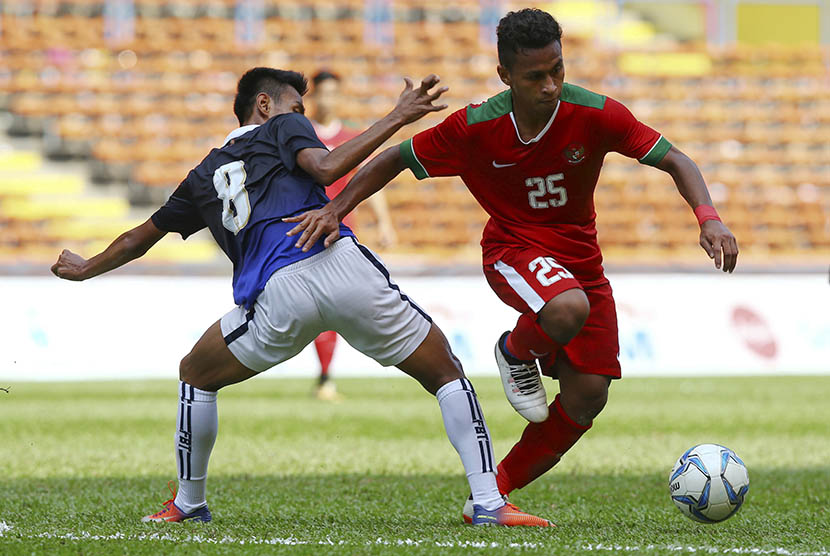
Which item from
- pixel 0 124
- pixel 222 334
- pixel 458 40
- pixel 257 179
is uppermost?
pixel 458 40

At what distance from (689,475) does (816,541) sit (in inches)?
20.0

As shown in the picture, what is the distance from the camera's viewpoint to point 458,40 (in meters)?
19.0

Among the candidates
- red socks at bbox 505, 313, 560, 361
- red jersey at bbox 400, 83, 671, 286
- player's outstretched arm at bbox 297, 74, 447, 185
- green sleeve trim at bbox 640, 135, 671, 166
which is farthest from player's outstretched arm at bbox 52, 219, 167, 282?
green sleeve trim at bbox 640, 135, 671, 166

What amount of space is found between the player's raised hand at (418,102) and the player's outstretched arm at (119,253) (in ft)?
3.81

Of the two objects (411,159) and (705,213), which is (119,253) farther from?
(705,213)

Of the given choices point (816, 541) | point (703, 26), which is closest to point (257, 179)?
point (816, 541)

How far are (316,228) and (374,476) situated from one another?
2.10 metres

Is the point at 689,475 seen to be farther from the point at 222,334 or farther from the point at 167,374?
the point at 167,374

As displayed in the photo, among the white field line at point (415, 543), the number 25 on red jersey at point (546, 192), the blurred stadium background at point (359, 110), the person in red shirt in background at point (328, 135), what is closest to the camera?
the white field line at point (415, 543)

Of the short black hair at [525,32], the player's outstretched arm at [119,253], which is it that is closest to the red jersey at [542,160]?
→ the short black hair at [525,32]

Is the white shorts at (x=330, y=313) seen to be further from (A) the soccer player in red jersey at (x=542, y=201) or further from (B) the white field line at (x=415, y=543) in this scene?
(B) the white field line at (x=415, y=543)

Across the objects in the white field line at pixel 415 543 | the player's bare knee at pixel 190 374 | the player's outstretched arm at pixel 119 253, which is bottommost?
the white field line at pixel 415 543

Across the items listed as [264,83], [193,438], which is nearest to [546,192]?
[264,83]

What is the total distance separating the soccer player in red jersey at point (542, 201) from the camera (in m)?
4.21
